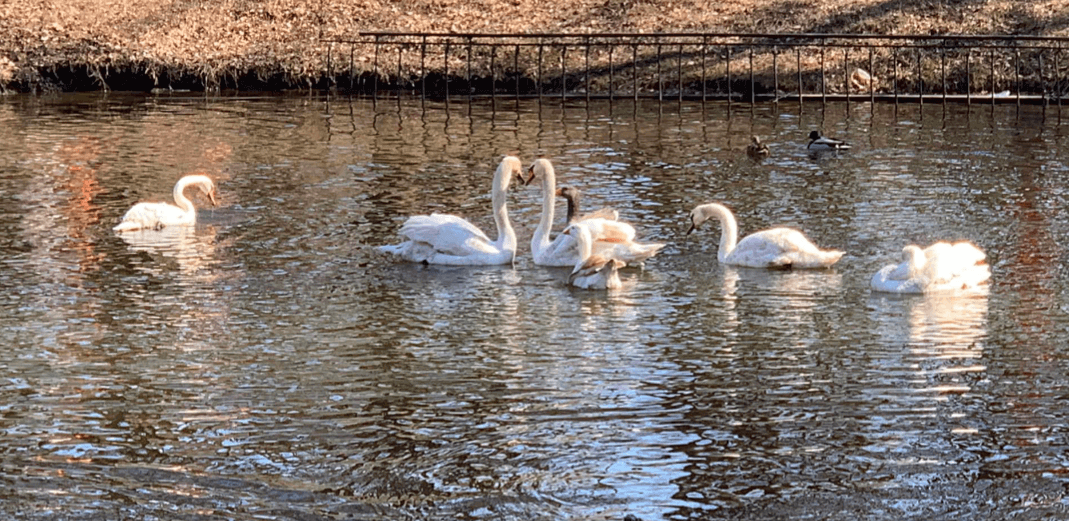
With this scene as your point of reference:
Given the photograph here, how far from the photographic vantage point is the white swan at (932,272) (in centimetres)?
1376

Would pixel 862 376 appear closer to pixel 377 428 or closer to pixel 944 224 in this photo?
pixel 377 428

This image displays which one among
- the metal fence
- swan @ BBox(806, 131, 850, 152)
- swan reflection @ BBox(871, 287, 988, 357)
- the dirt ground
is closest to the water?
swan reflection @ BBox(871, 287, 988, 357)

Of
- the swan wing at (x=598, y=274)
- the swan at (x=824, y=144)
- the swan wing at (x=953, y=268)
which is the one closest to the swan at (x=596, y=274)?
the swan wing at (x=598, y=274)

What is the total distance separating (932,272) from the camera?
541 inches

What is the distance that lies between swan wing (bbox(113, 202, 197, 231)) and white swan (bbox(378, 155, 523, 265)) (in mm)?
3569

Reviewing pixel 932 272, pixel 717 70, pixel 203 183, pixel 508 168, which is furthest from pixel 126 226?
pixel 717 70

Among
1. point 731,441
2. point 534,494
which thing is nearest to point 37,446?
point 534,494

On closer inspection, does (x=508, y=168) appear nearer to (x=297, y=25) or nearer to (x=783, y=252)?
(x=783, y=252)

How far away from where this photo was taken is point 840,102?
110 feet

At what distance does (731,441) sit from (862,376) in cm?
191

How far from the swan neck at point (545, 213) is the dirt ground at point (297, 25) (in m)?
21.0

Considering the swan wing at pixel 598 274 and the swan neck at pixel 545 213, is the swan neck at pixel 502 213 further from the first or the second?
the swan wing at pixel 598 274

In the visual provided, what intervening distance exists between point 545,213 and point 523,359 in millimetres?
4680

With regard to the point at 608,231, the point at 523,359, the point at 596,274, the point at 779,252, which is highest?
the point at 608,231
